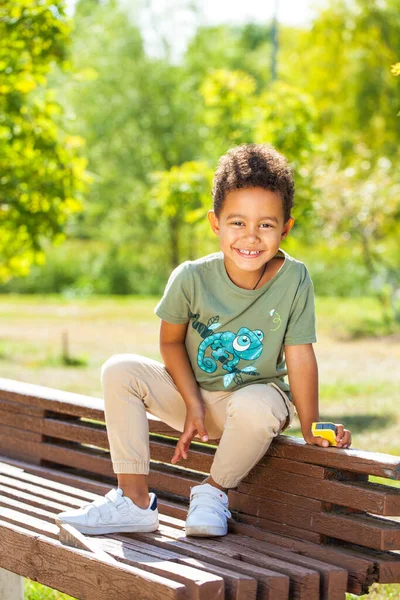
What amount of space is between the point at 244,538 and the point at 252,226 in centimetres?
97

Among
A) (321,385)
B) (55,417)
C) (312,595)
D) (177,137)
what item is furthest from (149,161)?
(312,595)

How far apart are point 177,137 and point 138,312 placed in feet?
21.4

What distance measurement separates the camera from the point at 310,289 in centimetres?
305

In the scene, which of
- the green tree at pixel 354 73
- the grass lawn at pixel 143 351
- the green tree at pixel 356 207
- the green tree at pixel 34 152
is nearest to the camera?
the green tree at pixel 34 152

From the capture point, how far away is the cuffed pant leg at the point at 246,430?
9.05 ft

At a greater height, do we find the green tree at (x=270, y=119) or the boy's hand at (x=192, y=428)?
the green tree at (x=270, y=119)

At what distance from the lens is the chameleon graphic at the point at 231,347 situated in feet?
9.91

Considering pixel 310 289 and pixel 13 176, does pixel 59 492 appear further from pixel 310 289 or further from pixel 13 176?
pixel 13 176

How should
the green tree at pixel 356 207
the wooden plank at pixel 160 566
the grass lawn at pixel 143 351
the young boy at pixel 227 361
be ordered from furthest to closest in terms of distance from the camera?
the green tree at pixel 356 207 < the grass lawn at pixel 143 351 < the young boy at pixel 227 361 < the wooden plank at pixel 160 566

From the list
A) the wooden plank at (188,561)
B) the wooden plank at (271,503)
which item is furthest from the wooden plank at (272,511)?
the wooden plank at (188,561)

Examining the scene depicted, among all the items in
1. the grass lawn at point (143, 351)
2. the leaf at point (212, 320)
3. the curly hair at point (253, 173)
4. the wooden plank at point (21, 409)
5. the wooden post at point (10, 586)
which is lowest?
the wooden post at point (10, 586)

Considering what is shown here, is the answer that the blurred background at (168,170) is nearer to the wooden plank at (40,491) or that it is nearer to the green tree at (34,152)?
the green tree at (34,152)

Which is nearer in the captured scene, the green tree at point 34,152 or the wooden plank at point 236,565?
the wooden plank at point 236,565

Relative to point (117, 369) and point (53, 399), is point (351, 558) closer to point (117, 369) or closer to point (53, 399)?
point (117, 369)
